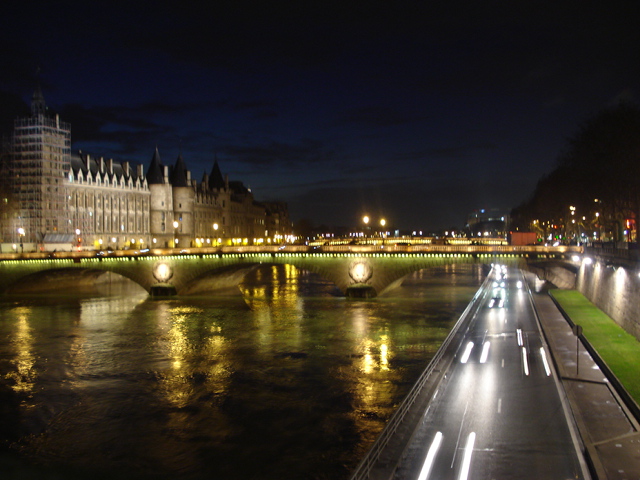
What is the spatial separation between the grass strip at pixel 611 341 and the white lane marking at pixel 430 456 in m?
8.49

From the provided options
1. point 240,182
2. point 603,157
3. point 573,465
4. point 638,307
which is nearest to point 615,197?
point 603,157

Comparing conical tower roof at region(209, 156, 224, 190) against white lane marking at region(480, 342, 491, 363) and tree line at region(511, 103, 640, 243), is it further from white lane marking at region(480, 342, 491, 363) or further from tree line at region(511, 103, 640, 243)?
white lane marking at region(480, 342, 491, 363)

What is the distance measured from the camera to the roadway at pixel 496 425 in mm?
19156

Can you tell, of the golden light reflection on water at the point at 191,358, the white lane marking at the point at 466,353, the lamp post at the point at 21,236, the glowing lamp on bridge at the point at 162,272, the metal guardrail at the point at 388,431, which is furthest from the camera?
the lamp post at the point at 21,236

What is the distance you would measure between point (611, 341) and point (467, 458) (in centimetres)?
1958

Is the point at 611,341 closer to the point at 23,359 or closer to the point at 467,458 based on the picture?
the point at 467,458

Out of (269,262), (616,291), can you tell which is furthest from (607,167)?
(269,262)

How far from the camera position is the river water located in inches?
901

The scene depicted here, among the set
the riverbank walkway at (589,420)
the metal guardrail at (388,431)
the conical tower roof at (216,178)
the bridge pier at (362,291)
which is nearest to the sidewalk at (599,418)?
the riverbank walkway at (589,420)

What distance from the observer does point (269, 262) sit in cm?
7456

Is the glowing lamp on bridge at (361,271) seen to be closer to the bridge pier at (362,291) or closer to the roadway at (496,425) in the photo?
the bridge pier at (362,291)

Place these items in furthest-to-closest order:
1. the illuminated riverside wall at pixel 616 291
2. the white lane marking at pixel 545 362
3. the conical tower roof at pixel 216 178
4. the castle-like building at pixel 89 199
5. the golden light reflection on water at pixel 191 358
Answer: the conical tower roof at pixel 216 178 < the castle-like building at pixel 89 199 < the illuminated riverside wall at pixel 616 291 < the golden light reflection on water at pixel 191 358 < the white lane marking at pixel 545 362

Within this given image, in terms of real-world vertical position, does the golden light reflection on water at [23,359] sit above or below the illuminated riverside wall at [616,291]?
below

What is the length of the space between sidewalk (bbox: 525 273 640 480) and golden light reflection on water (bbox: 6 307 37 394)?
27.0 metres
